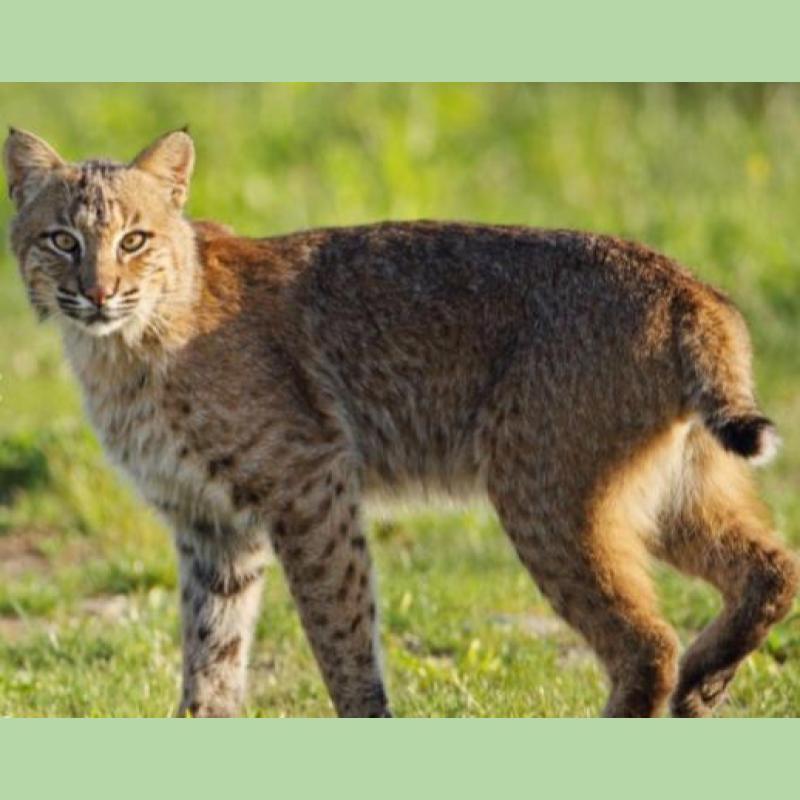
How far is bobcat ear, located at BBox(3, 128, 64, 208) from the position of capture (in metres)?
7.20

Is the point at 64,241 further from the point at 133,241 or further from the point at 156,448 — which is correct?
the point at 156,448

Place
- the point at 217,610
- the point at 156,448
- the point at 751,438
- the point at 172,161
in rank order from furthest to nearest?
the point at 217,610 → the point at 172,161 → the point at 156,448 → the point at 751,438

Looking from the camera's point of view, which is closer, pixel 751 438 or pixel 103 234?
pixel 751 438

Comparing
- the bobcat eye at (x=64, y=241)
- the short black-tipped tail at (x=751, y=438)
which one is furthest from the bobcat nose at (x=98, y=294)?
the short black-tipped tail at (x=751, y=438)

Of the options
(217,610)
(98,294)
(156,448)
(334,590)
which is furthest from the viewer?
(217,610)

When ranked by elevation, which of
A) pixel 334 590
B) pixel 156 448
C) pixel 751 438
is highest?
pixel 751 438

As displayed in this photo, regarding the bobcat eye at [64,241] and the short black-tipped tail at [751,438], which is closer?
the short black-tipped tail at [751,438]

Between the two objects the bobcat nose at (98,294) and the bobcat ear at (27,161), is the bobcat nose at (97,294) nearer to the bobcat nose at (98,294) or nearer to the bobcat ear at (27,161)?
the bobcat nose at (98,294)

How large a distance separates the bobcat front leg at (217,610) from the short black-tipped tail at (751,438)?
1742 millimetres

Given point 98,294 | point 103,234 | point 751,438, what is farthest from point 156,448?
point 751,438

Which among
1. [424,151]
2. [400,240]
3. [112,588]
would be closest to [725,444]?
[400,240]

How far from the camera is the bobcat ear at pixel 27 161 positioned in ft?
23.6

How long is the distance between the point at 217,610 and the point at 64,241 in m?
1.40

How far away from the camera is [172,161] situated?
733cm
